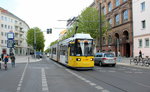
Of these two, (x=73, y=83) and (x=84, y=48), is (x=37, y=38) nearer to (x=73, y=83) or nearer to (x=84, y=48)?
(x=84, y=48)

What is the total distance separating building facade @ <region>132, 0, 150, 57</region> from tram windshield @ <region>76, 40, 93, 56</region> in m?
21.2

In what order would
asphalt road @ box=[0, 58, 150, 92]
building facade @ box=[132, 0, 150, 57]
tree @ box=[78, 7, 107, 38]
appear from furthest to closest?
tree @ box=[78, 7, 107, 38]
building facade @ box=[132, 0, 150, 57]
asphalt road @ box=[0, 58, 150, 92]

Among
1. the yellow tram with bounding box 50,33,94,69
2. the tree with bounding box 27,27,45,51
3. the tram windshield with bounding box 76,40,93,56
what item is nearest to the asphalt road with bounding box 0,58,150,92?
the yellow tram with bounding box 50,33,94,69

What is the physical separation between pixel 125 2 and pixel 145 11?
9.46 metres

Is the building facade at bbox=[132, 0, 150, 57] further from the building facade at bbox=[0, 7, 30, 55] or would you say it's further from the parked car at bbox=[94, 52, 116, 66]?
the building facade at bbox=[0, 7, 30, 55]

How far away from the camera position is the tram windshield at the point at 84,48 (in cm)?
1917

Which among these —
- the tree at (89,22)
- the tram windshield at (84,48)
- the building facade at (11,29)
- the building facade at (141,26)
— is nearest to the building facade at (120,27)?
the building facade at (141,26)

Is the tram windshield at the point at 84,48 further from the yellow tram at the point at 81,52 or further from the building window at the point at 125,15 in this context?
the building window at the point at 125,15

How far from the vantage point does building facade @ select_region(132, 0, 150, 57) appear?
1503 inches

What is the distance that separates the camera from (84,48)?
19.4m

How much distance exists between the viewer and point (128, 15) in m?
46.1

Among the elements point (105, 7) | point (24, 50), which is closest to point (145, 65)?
point (105, 7)

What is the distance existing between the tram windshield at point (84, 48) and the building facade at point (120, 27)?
26961 millimetres

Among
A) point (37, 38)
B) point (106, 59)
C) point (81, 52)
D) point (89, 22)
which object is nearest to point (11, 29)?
point (37, 38)
